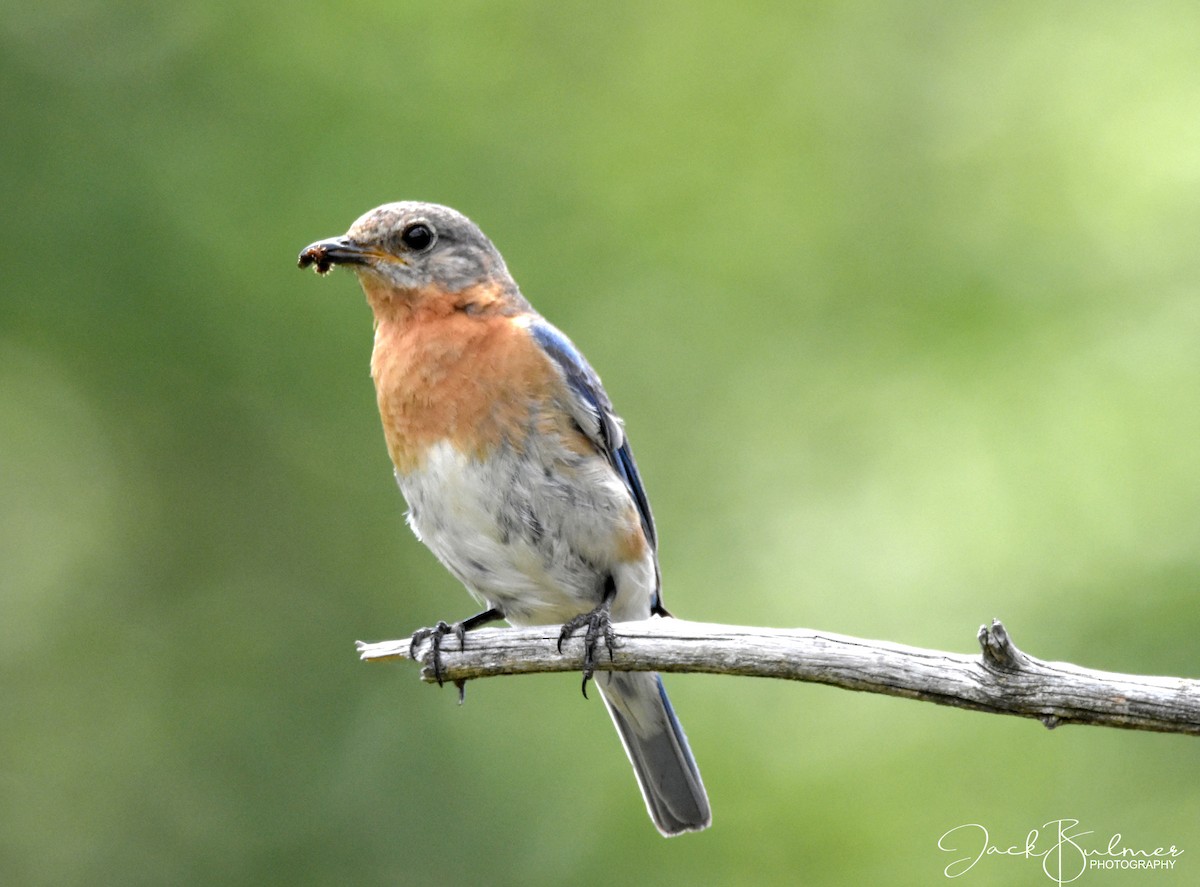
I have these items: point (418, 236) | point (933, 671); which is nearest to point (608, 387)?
point (418, 236)

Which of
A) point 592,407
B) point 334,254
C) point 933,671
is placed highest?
point 334,254

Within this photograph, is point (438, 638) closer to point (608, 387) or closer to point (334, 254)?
point (334, 254)

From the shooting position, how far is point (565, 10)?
11156 millimetres

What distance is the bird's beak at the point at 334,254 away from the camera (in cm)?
599

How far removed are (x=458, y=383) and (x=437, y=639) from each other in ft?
3.31

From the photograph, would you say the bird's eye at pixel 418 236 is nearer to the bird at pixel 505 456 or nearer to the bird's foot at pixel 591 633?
the bird at pixel 505 456

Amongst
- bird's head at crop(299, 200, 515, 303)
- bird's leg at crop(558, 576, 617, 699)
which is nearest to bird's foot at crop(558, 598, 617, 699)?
bird's leg at crop(558, 576, 617, 699)

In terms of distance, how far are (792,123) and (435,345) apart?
606cm

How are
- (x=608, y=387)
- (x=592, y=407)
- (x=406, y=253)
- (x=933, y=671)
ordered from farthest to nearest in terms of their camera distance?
(x=608, y=387) < (x=406, y=253) < (x=592, y=407) < (x=933, y=671)

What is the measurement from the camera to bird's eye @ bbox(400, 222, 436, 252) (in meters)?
6.14

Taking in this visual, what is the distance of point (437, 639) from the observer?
17.8ft

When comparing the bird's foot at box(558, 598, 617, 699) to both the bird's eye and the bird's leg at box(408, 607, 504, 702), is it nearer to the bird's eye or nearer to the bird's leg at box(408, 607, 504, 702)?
the bird's leg at box(408, 607, 504, 702)

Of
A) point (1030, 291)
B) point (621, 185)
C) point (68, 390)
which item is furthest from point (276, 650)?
point (1030, 291)
